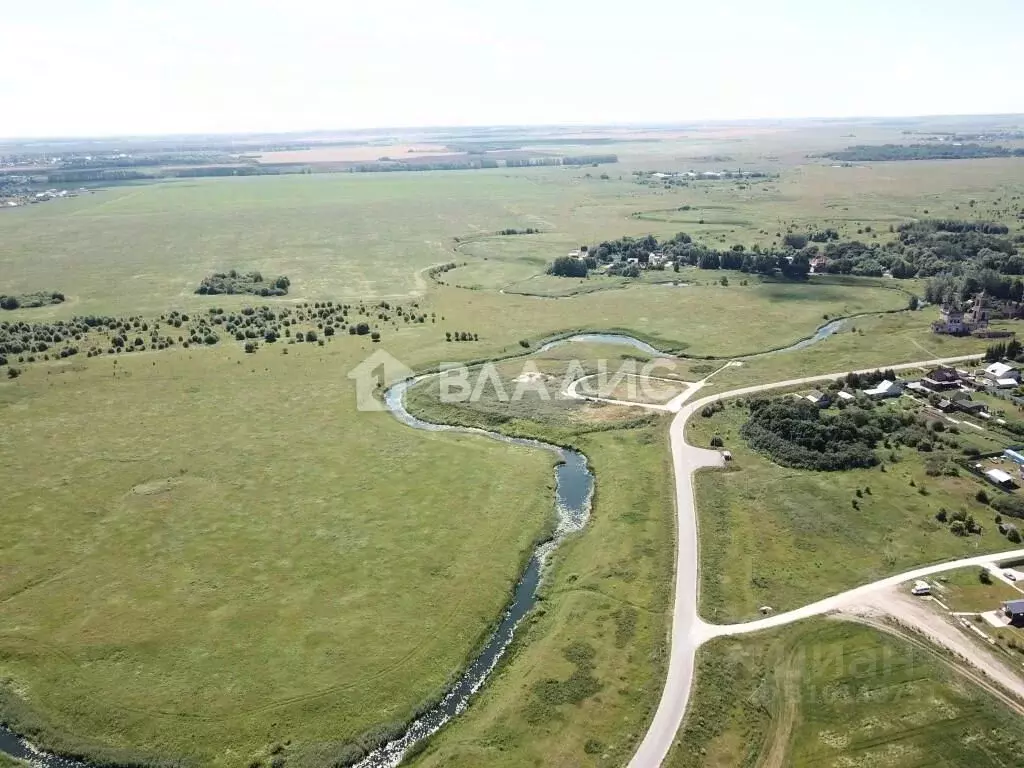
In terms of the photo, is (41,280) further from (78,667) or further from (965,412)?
(965,412)

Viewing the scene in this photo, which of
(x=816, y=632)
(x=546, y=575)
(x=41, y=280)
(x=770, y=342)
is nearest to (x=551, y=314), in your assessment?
(x=770, y=342)

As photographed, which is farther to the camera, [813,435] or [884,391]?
[884,391]

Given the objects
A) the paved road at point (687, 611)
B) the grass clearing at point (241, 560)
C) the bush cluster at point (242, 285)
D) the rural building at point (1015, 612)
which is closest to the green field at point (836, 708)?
the paved road at point (687, 611)

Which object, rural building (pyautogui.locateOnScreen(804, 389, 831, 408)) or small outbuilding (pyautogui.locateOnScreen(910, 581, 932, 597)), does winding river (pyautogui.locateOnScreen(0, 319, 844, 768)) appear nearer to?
small outbuilding (pyautogui.locateOnScreen(910, 581, 932, 597))

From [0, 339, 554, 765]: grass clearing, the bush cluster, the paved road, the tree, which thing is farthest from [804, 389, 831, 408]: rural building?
the bush cluster

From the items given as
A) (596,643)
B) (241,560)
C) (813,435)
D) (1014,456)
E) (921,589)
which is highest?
(813,435)

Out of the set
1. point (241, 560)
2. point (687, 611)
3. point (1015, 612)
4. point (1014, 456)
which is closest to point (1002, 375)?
point (1014, 456)
